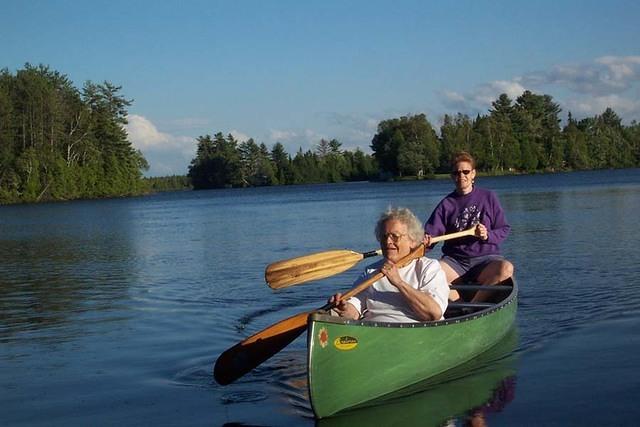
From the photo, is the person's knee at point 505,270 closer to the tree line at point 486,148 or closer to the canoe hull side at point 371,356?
the canoe hull side at point 371,356

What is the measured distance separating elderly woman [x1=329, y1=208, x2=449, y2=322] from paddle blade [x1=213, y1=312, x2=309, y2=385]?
26.9 inches

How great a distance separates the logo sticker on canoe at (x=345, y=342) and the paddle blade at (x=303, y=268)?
1.35 meters

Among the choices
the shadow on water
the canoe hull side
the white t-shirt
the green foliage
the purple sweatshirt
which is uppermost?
the green foliage

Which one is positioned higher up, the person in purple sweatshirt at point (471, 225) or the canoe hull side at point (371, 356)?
the person in purple sweatshirt at point (471, 225)

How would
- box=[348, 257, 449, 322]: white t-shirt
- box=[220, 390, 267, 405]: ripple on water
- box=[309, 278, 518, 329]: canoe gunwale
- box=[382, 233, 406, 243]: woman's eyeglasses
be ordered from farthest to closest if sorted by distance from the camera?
box=[220, 390, 267, 405]: ripple on water, box=[348, 257, 449, 322]: white t-shirt, box=[382, 233, 406, 243]: woman's eyeglasses, box=[309, 278, 518, 329]: canoe gunwale

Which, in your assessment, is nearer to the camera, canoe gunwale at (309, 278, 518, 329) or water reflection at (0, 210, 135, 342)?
canoe gunwale at (309, 278, 518, 329)

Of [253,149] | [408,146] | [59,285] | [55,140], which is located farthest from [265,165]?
[59,285]

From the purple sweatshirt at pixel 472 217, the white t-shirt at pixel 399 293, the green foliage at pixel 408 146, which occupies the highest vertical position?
the green foliage at pixel 408 146

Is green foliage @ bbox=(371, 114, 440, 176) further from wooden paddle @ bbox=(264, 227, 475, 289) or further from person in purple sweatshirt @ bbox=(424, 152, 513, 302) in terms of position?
wooden paddle @ bbox=(264, 227, 475, 289)

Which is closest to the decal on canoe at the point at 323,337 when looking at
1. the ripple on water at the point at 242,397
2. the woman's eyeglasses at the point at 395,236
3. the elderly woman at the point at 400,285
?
the elderly woman at the point at 400,285

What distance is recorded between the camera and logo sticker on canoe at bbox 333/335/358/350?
6172 millimetres

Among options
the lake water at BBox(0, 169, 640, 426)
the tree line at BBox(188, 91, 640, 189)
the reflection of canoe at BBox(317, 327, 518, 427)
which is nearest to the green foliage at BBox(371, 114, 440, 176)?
the tree line at BBox(188, 91, 640, 189)

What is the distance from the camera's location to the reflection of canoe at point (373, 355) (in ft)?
20.1

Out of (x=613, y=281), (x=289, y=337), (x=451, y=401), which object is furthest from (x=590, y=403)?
(x=613, y=281)
